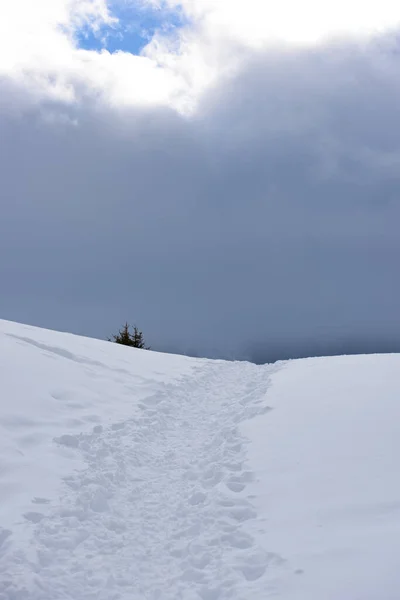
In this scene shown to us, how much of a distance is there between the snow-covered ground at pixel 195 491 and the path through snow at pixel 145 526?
21 mm

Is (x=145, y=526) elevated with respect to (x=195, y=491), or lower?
lower

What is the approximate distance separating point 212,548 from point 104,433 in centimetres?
482

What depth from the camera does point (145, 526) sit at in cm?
641

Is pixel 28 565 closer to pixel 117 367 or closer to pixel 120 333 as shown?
pixel 117 367

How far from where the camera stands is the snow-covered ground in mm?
5070

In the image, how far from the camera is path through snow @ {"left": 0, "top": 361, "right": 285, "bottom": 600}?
16.6ft

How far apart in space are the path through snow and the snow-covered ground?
21 millimetres

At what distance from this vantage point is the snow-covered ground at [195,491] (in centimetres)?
507

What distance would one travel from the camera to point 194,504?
23.1 feet

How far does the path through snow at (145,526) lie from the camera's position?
16.6 feet

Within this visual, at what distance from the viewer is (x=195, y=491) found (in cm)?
739

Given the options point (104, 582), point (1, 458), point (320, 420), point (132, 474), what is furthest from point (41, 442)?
point (320, 420)

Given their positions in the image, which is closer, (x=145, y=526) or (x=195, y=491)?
(x=145, y=526)

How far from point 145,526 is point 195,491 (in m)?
1.16
